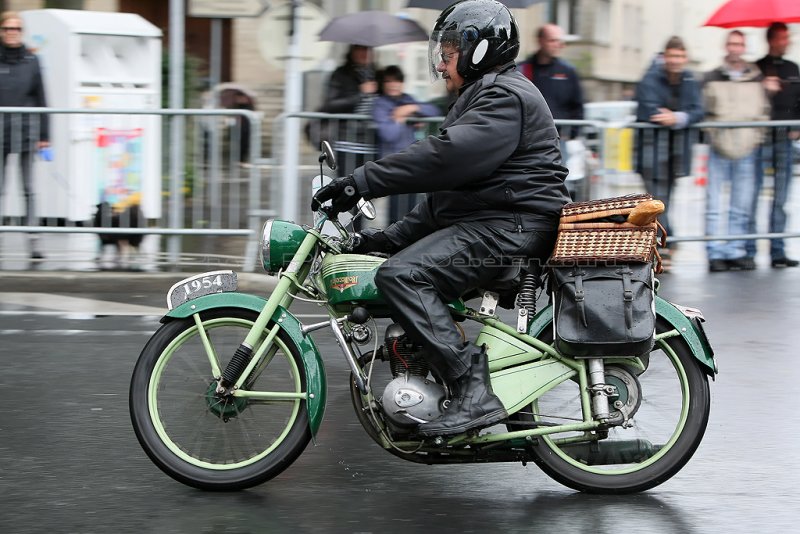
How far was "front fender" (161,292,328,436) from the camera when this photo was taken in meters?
5.14

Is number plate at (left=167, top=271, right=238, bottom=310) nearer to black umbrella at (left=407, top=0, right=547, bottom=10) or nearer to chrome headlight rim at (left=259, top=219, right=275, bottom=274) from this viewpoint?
chrome headlight rim at (left=259, top=219, right=275, bottom=274)

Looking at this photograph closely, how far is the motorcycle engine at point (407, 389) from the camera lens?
5.01 metres

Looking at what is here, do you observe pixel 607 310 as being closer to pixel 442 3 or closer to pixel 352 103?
pixel 352 103

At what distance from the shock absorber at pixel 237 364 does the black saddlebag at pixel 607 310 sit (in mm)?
1187

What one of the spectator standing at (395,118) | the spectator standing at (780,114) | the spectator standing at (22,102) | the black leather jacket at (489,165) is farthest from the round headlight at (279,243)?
the spectator standing at (780,114)

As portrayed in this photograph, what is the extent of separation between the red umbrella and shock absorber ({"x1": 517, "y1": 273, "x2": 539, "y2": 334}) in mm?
7610

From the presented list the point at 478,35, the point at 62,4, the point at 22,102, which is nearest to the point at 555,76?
the point at 22,102

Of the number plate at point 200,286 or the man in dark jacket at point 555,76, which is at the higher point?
the man in dark jacket at point 555,76

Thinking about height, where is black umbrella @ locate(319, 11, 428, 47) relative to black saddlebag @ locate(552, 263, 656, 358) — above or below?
above

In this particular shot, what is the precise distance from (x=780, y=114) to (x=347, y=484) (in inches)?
297

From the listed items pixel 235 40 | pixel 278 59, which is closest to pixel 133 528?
pixel 278 59

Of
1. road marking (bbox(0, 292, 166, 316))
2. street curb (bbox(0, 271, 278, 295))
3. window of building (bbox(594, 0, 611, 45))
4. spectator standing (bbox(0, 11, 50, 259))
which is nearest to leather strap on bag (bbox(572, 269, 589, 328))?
road marking (bbox(0, 292, 166, 316))

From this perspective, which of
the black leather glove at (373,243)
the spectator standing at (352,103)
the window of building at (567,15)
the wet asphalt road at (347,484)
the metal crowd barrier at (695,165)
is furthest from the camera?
the window of building at (567,15)

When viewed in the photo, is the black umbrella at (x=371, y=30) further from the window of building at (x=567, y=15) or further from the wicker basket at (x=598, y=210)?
the window of building at (x=567, y=15)
